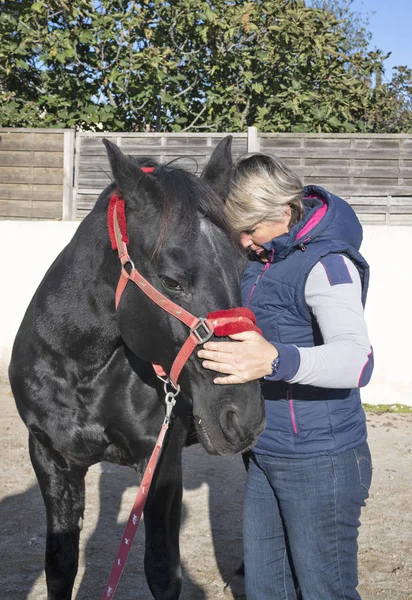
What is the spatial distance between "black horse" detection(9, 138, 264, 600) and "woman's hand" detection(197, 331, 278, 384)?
0.11m

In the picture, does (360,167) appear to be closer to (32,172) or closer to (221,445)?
(32,172)

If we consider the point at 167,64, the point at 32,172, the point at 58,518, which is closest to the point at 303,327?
the point at 58,518

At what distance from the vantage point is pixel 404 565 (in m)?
3.36

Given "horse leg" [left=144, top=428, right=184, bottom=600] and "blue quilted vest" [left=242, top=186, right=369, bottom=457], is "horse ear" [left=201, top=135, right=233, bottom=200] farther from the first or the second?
"horse leg" [left=144, top=428, right=184, bottom=600]

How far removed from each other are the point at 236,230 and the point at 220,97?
23.6ft

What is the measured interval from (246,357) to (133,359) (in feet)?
3.04

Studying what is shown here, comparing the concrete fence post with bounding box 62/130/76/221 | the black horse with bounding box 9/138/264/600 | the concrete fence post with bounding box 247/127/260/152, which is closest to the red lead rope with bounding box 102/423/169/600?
the black horse with bounding box 9/138/264/600

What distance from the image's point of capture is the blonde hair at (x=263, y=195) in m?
2.02

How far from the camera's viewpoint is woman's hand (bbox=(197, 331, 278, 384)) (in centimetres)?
165

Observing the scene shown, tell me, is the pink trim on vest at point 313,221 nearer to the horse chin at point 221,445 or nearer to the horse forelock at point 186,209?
the horse forelock at point 186,209

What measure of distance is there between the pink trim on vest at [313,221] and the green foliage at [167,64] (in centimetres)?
678

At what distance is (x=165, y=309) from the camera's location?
1.93 m

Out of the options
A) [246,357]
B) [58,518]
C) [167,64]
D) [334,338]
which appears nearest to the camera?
[246,357]

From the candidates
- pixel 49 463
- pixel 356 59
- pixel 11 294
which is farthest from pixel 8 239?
pixel 356 59
